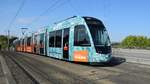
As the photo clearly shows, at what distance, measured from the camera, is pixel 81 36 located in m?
20.3

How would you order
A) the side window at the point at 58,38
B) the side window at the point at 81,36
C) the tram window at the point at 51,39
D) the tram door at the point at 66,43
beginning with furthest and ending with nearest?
1. the tram window at the point at 51,39
2. the side window at the point at 58,38
3. the tram door at the point at 66,43
4. the side window at the point at 81,36

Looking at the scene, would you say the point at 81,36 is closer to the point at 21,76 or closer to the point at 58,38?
the point at 58,38

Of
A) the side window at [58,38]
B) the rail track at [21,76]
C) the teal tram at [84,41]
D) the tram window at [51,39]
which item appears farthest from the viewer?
the tram window at [51,39]

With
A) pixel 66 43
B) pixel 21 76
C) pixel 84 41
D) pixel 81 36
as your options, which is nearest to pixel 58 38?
pixel 66 43

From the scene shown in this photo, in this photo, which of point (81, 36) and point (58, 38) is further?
point (58, 38)

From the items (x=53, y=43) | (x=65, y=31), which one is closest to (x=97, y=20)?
(x=65, y=31)

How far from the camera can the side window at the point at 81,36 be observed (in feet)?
65.2

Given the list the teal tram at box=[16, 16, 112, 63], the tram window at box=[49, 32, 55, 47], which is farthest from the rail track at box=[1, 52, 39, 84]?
the tram window at box=[49, 32, 55, 47]

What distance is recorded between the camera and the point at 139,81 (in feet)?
40.7

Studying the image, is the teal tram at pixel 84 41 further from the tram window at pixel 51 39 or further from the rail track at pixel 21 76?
the rail track at pixel 21 76

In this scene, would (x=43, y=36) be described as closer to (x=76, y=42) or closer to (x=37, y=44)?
(x=37, y=44)

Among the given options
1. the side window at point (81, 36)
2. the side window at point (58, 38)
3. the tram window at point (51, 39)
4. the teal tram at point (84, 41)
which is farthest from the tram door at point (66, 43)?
the tram window at point (51, 39)

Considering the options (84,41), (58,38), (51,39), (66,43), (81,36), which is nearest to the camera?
(84,41)

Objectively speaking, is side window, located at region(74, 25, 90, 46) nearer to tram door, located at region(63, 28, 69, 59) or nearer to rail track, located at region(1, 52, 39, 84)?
tram door, located at region(63, 28, 69, 59)
